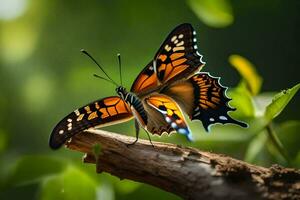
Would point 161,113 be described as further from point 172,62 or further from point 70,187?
point 70,187

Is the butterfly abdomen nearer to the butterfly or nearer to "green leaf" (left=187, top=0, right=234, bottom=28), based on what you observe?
the butterfly

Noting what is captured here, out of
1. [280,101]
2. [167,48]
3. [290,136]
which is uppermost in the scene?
[167,48]

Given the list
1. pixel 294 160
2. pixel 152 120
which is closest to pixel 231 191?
pixel 152 120

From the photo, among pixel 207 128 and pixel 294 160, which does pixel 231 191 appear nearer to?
pixel 207 128

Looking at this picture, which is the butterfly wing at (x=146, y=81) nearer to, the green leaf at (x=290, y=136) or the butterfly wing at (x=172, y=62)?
the butterfly wing at (x=172, y=62)

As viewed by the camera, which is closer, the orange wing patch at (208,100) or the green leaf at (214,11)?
the orange wing patch at (208,100)

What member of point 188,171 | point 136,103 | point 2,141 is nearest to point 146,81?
point 136,103

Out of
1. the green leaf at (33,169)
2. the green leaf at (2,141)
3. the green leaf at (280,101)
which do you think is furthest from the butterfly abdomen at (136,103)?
the green leaf at (2,141)
